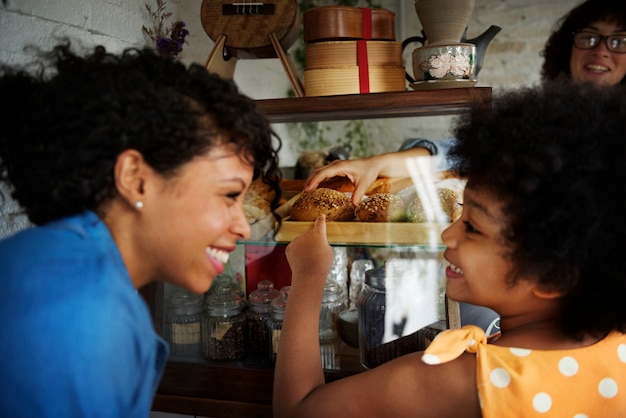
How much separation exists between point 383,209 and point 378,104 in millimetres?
249

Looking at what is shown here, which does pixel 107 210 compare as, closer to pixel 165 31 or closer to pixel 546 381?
pixel 546 381

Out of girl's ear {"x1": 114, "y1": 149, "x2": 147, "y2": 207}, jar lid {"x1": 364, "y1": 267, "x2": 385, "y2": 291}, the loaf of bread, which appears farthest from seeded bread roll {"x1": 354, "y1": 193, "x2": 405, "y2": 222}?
girl's ear {"x1": 114, "y1": 149, "x2": 147, "y2": 207}

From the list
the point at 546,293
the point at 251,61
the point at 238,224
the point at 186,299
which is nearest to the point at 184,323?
the point at 186,299

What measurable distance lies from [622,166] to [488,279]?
255mm

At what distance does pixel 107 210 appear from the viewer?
852mm

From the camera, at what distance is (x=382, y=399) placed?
966 millimetres

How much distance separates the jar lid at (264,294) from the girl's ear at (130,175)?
0.75 metres

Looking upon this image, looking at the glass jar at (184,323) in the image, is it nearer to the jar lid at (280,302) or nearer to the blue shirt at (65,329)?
the jar lid at (280,302)

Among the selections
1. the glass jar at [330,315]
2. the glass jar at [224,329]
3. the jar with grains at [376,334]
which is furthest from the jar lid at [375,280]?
the glass jar at [224,329]

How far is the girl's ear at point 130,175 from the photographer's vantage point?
813mm

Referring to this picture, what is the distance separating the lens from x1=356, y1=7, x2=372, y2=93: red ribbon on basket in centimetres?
151

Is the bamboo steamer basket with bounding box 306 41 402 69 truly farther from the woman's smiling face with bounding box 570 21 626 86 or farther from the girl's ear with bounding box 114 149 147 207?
the girl's ear with bounding box 114 149 147 207

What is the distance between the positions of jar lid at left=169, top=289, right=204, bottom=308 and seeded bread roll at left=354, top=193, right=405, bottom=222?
0.49 m

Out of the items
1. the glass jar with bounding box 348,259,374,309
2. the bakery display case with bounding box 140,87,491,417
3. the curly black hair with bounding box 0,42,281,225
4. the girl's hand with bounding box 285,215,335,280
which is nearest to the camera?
the curly black hair with bounding box 0,42,281,225
